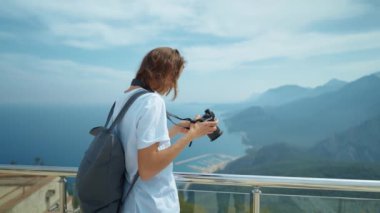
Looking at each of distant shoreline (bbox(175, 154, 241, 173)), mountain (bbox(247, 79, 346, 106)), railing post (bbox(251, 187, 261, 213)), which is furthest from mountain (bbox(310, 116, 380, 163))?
railing post (bbox(251, 187, 261, 213))

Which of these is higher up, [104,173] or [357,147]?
[104,173]

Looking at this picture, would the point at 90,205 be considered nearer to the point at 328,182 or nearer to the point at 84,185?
the point at 84,185

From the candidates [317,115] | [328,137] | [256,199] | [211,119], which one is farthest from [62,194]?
[328,137]

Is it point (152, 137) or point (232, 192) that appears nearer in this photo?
point (152, 137)

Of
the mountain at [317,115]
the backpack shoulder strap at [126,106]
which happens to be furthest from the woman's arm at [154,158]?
the mountain at [317,115]

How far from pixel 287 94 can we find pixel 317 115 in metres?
6.80

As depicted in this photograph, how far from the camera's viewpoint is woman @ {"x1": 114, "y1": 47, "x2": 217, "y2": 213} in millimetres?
884

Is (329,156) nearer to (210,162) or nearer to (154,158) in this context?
(210,162)

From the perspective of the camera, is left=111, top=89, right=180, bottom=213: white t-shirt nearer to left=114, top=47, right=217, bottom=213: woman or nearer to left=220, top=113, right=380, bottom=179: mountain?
left=114, top=47, right=217, bottom=213: woman

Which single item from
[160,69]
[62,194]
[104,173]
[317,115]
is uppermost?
[160,69]

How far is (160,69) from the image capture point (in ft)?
Result: 3.11

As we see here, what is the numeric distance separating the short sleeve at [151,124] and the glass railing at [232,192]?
844 millimetres

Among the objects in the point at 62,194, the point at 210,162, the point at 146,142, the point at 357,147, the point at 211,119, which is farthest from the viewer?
the point at 357,147

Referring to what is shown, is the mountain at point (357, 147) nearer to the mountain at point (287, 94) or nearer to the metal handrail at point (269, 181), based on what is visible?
the mountain at point (287, 94)
